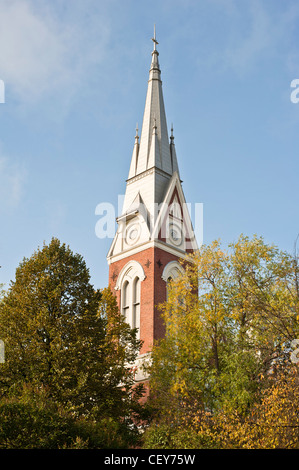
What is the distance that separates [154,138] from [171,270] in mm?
11097

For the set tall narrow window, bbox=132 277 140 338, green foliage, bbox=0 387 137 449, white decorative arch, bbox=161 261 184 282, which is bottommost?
green foliage, bbox=0 387 137 449

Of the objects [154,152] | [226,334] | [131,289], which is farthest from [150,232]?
[226,334]

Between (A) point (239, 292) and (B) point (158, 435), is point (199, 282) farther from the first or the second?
(B) point (158, 435)

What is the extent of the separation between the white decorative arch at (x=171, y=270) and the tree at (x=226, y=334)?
10.1 m

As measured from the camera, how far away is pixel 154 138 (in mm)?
43969

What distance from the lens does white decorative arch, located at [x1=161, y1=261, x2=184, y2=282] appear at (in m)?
38.0

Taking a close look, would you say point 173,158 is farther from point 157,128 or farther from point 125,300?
point 125,300

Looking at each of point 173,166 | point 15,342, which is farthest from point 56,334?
point 173,166

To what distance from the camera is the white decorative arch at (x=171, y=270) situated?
38.0 metres

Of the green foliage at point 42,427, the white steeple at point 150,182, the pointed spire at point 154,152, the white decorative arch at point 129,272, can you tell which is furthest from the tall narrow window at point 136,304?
the green foliage at point 42,427

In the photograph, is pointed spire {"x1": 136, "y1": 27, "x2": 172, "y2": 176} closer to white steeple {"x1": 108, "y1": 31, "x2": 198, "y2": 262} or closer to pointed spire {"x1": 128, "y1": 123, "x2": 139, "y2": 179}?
white steeple {"x1": 108, "y1": 31, "x2": 198, "y2": 262}

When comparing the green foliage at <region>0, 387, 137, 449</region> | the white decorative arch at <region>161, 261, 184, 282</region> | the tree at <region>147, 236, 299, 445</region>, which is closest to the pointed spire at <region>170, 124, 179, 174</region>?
the white decorative arch at <region>161, 261, 184, 282</region>

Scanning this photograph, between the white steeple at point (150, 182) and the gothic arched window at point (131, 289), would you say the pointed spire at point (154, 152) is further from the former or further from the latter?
the gothic arched window at point (131, 289)

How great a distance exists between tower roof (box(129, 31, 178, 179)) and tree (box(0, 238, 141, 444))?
18709mm
